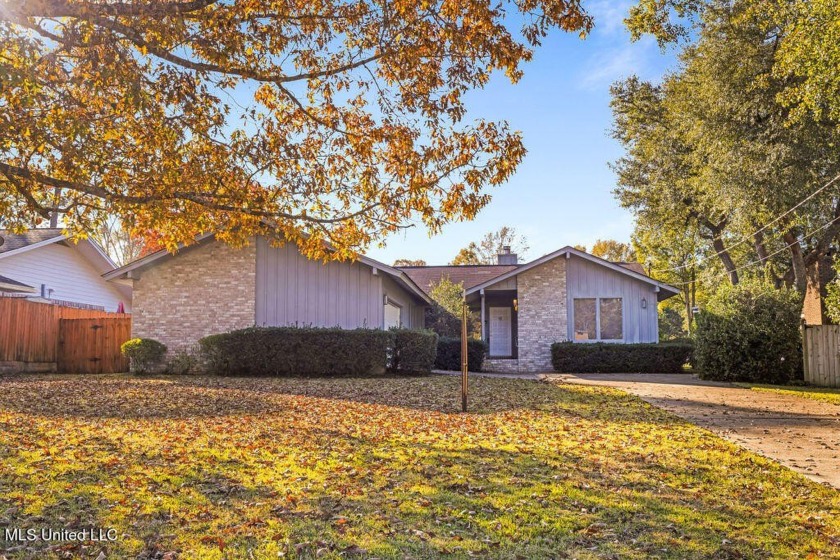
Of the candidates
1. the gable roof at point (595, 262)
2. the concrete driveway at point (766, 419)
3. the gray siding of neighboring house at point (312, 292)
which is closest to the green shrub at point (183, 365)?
the gray siding of neighboring house at point (312, 292)

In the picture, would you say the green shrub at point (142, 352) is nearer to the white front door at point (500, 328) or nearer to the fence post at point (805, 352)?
the white front door at point (500, 328)

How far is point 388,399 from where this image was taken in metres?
12.5

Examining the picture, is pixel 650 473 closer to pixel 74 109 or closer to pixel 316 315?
pixel 74 109

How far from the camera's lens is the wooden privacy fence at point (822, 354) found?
16.8 m

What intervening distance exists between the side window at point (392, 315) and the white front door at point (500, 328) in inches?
232

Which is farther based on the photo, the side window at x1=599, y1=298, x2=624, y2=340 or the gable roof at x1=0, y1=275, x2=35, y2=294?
the side window at x1=599, y1=298, x2=624, y2=340

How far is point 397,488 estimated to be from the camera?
5.61m

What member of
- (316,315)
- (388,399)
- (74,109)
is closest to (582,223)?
(316,315)

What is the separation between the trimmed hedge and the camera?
2209 centimetres

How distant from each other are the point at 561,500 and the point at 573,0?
5.68m

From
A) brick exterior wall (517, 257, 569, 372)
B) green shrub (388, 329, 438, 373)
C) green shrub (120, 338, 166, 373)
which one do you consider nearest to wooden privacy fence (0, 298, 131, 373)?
green shrub (120, 338, 166, 373)

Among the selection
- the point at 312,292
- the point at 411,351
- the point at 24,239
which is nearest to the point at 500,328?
the point at 411,351

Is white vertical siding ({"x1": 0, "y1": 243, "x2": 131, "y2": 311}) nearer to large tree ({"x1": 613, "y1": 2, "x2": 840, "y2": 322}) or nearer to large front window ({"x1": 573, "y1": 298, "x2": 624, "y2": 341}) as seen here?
large front window ({"x1": 573, "y1": 298, "x2": 624, "y2": 341})

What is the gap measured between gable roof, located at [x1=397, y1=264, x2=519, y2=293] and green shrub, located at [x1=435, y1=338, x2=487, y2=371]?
820cm
